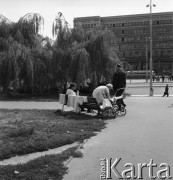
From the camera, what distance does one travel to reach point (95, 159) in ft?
19.4

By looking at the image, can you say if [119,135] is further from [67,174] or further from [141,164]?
[67,174]

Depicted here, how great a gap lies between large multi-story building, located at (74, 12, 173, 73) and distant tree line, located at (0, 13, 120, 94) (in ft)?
287

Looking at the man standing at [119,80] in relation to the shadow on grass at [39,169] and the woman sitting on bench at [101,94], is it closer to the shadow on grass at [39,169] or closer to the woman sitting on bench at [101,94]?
the woman sitting on bench at [101,94]

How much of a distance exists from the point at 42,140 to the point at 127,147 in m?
1.92

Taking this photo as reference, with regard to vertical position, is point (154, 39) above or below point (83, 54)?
above

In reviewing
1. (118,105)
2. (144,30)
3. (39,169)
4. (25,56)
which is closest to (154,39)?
(144,30)

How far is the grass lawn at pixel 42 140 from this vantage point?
502cm

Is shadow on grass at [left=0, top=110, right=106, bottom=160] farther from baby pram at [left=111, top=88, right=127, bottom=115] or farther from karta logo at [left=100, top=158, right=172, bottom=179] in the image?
baby pram at [left=111, top=88, right=127, bottom=115]

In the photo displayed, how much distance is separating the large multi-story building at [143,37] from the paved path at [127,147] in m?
102

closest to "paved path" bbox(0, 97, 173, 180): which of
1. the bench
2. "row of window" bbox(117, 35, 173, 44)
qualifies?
the bench

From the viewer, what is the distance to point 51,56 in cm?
2239

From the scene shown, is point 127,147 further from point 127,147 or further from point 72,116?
point 72,116

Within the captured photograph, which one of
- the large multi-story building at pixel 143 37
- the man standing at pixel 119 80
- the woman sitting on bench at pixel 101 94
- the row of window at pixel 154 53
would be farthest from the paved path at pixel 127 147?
the row of window at pixel 154 53

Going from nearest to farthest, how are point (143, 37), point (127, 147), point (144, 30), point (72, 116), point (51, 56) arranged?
point (127, 147) → point (72, 116) → point (51, 56) → point (144, 30) → point (143, 37)
